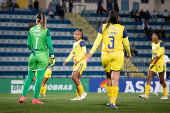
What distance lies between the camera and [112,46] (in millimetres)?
7641

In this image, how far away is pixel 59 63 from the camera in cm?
2270

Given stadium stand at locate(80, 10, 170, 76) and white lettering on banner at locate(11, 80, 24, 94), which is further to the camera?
stadium stand at locate(80, 10, 170, 76)

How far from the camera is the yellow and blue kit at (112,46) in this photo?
7609 millimetres

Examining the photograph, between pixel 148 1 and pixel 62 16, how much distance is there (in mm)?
15847

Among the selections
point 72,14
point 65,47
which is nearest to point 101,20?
point 72,14

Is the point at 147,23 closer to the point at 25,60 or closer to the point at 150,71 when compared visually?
the point at 25,60

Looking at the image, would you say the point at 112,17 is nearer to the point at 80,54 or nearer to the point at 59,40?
the point at 80,54

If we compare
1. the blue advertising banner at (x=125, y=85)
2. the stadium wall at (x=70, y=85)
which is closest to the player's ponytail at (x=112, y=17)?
the stadium wall at (x=70, y=85)

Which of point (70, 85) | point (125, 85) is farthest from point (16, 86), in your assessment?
point (125, 85)

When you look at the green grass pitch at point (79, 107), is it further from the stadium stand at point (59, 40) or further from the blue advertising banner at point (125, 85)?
the stadium stand at point (59, 40)

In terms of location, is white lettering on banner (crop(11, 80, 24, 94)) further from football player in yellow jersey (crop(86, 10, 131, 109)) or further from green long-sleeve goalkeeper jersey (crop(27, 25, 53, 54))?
football player in yellow jersey (crop(86, 10, 131, 109))

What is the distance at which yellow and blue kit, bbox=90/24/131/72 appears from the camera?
761cm

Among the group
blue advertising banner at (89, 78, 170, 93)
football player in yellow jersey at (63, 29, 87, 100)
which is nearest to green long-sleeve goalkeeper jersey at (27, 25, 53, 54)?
football player in yellow jersey at (63, 29, 87, 100)

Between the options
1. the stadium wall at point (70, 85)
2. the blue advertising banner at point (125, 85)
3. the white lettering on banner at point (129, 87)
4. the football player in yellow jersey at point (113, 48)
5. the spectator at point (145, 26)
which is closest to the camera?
the football player in yellow jersey at point (113, 48)
